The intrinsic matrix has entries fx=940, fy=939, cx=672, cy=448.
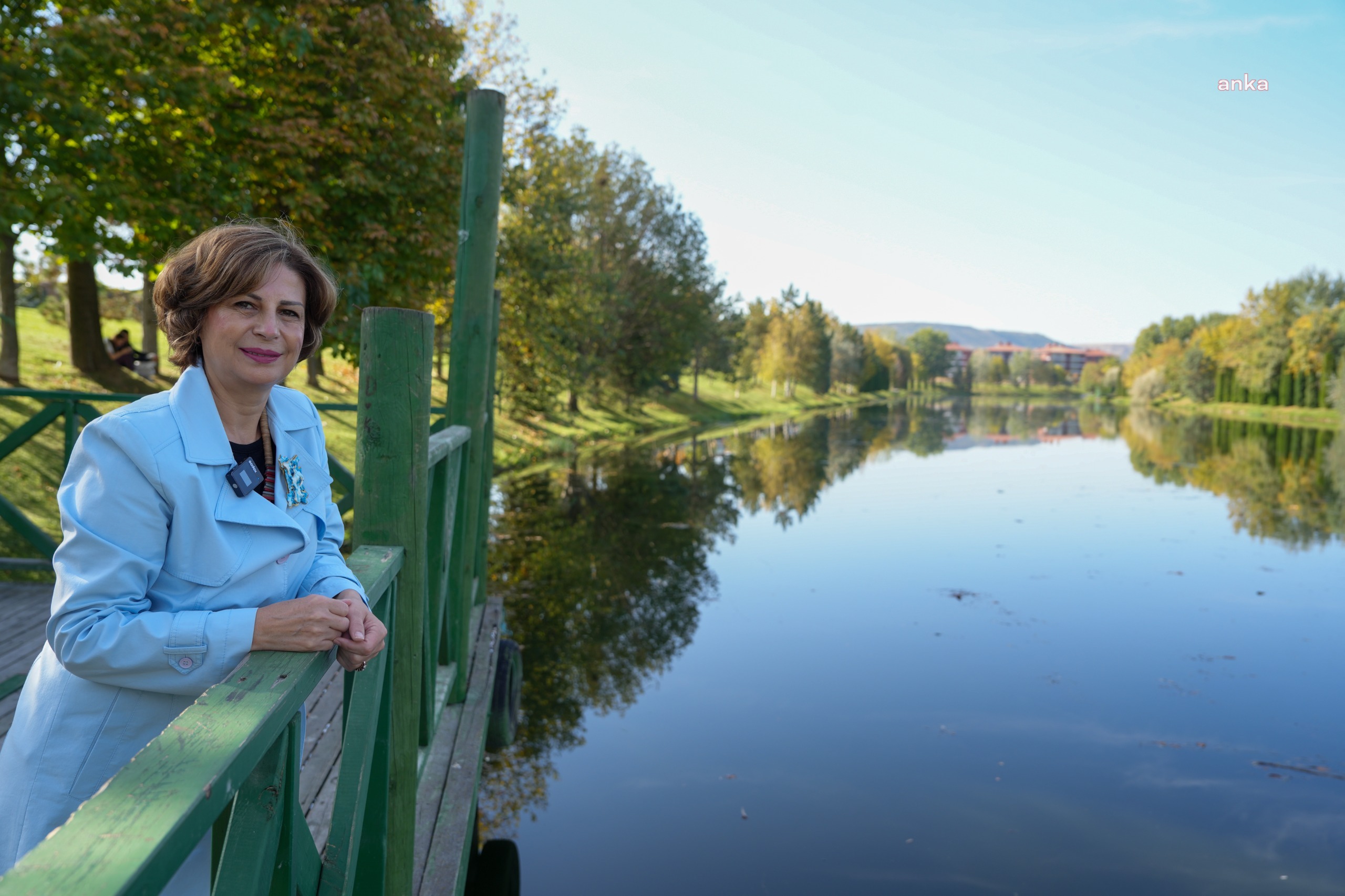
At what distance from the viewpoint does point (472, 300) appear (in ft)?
16.1

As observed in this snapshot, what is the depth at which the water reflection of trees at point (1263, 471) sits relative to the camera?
16.2m

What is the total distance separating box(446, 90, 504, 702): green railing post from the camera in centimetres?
484

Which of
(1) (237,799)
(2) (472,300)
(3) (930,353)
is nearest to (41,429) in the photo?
(2) (472,300)

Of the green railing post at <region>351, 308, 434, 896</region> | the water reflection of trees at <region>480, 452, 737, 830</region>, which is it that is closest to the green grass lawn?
the water reflection of trees at <region>480, 452, 737, 830</region>

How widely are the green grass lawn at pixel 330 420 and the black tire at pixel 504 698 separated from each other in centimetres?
380

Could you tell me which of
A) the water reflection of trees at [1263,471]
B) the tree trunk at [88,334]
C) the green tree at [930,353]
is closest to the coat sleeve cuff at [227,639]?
the tree trunk at [88,334]

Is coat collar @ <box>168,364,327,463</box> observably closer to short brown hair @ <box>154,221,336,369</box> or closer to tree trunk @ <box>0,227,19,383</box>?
short brown hair @ <box>154,221,336,369</box>

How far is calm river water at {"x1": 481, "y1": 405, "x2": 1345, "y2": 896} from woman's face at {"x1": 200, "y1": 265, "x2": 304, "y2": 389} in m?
3.77

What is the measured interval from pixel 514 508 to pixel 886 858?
9932mm

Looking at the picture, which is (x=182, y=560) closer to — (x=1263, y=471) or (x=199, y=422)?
(x=199, y=422)

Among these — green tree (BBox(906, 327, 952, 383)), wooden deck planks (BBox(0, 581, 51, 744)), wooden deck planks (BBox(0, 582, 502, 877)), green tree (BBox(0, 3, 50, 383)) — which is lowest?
wooden deck planks (BBox(0, 582, 502, 877))

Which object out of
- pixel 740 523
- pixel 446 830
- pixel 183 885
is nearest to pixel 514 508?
pixel 740 523

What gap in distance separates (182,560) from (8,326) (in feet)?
54.1

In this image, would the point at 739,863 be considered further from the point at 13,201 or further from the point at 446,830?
the point at 13,201
